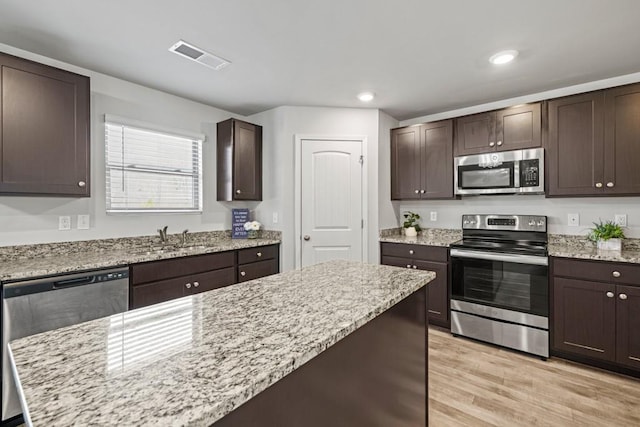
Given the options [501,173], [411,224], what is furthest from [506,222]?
[411,224]

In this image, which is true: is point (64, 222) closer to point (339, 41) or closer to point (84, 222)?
point (84, 222)

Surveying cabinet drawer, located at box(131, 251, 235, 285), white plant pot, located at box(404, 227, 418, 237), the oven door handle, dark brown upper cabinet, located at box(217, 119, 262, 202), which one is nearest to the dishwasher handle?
→ cabinet drawer, located at box(131, 251, 235, 285)

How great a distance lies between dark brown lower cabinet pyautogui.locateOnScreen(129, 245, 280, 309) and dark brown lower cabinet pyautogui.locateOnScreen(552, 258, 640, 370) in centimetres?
269

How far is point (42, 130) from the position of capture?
6.97ft

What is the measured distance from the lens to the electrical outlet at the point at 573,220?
2963 mm

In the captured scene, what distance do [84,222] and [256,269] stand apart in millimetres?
1550

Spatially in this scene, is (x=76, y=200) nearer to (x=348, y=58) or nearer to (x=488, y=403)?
(x=348, y=58)

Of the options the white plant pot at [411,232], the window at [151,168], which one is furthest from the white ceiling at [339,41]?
the white plant pot at [411,232]

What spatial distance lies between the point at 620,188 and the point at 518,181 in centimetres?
72

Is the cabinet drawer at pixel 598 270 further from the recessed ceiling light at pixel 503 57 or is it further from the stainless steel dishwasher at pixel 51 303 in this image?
the stainless steel dishwasher at pixel 51 303

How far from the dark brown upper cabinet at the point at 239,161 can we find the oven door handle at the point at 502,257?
2.26m

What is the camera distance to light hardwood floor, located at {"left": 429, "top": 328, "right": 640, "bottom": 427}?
1.90 metres

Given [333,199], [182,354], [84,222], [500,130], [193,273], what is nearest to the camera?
[182,354]

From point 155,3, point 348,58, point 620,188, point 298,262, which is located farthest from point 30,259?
point 620,188
